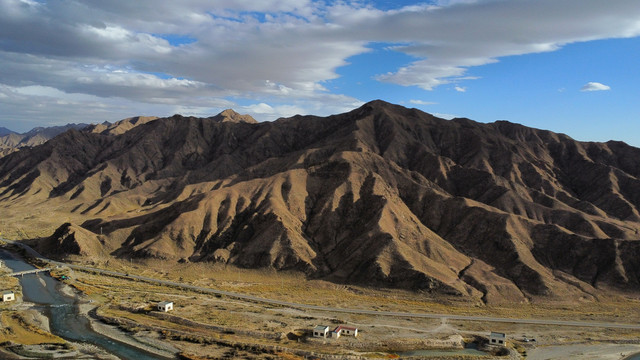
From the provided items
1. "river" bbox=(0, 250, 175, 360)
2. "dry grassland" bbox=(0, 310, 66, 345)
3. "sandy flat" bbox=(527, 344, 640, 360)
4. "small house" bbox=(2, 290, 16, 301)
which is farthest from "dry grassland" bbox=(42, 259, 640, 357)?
"small house" bbox=(2, 290, 16, 301)

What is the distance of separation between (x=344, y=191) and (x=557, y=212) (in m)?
68.5

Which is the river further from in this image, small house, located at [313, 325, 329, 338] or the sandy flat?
the sandy flat

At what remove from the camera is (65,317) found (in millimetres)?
90688

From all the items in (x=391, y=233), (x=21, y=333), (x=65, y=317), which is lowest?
(x=21, y=333)

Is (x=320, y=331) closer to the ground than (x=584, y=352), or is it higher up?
closer to the ground

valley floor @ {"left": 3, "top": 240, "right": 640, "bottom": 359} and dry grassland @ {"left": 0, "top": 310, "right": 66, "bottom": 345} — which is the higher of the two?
valley floor @ {"left": 3, "top": 240, "right": 640, "bottom": 359}

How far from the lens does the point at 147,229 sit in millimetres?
152750

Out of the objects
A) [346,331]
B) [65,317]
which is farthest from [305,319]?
[65,317]

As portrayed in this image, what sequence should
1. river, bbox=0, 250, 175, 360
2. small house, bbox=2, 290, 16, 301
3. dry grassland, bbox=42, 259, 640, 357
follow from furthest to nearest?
small house, bbox=2, 290, 16, 301, dry grassland, bbox=42, 259, 640, 357, river, bbox=0, 250, 175, 360

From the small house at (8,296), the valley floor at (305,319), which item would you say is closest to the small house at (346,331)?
the valley floor at (305,319)

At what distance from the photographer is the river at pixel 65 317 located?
76.4 m

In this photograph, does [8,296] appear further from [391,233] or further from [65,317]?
[391,233]

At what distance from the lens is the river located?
251 ft

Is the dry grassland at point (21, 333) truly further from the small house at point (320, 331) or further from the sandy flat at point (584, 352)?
the sandy flat at point (584, 352)
